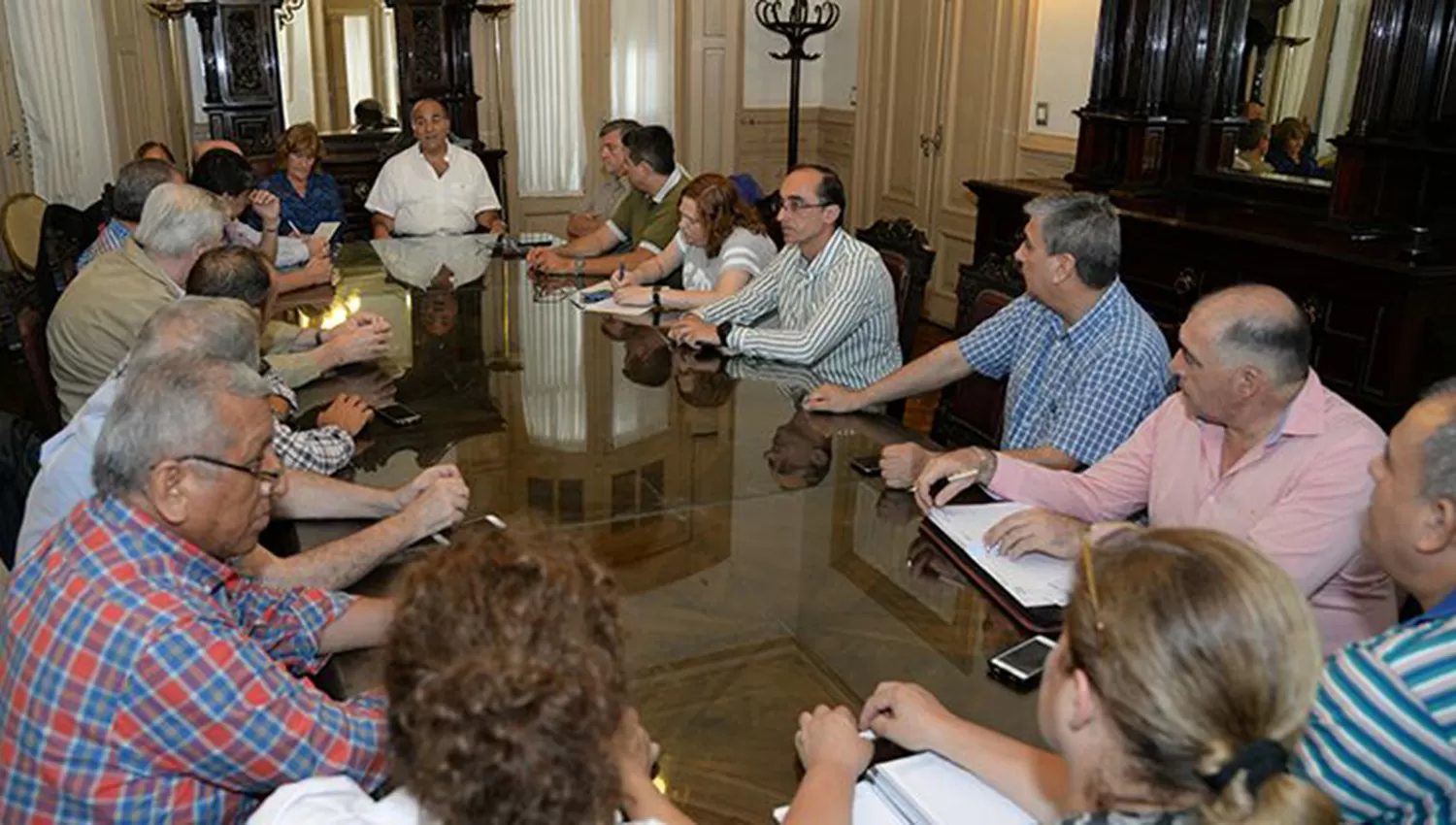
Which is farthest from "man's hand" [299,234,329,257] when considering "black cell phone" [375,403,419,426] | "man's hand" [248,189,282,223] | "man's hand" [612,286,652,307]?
"black cell phone" [375,403,419,426]

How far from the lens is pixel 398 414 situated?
240 cm

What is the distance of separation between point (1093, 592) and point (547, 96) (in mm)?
6101

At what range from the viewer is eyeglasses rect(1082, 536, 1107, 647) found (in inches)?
35.2

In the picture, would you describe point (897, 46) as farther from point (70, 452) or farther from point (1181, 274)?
point (70, 452)

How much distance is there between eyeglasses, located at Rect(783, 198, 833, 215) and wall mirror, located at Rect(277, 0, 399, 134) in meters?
3.47

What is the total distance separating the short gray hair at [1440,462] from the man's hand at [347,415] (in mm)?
1834

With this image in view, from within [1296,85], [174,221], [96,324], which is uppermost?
[1296,85]

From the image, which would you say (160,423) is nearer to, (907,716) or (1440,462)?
(907,716)

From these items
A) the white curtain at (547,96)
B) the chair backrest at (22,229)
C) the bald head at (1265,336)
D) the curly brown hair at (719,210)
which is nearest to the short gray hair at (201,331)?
the bald head at (1265,336)

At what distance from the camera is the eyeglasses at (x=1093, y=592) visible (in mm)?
894

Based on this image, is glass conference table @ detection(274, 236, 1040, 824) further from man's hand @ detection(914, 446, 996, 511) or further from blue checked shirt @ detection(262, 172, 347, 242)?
blue checked shirt @ detection(262, 172, 347, 242)

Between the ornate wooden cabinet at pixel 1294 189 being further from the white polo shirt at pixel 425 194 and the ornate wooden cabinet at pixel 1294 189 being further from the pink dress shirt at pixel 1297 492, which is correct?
the white polo shirt at pixel 425 194

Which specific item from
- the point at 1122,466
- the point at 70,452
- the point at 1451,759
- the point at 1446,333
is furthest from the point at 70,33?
the point at 1451,759

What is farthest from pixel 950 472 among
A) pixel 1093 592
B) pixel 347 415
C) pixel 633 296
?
pixel 633 296
